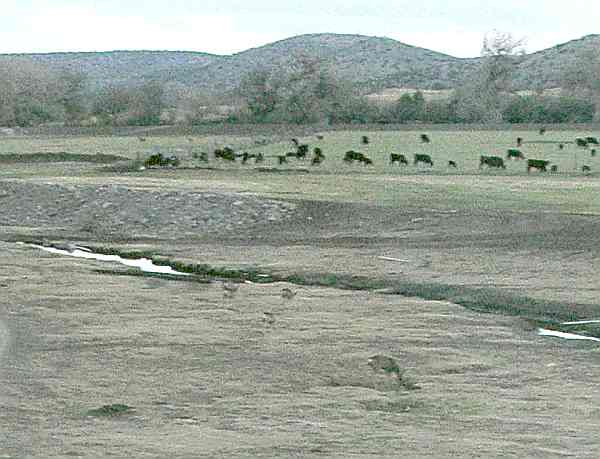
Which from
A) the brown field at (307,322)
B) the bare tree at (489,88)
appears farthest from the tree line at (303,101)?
the brown field at (307,322)

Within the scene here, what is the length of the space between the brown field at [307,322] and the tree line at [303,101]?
5843cm

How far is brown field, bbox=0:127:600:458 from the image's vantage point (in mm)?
15977

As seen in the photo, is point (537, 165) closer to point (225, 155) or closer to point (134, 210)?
point (225, 155)

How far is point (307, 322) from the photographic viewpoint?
24.6 meters

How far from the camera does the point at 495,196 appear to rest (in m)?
45.7

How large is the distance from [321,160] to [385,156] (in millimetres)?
5234

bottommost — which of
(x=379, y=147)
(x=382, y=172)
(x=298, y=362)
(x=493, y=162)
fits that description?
(x=298, y=362)

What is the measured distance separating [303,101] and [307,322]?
9473cm

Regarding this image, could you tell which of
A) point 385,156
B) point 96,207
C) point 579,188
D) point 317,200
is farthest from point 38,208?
point 385,156

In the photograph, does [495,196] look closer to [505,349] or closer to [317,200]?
[317,200]

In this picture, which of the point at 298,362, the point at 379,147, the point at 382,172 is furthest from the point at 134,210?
the point at 379,147

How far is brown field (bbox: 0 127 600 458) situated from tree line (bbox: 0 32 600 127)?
58434 mm

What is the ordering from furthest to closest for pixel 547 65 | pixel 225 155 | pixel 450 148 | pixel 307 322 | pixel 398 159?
pixel 547 65
pixel 450 148
pixel 225 155
pixel 398 159
pixel 307 322

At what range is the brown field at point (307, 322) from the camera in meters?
16.0
